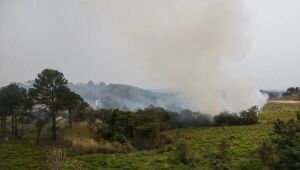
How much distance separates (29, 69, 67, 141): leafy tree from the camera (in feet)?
171

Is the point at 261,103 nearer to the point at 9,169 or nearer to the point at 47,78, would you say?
the point at 47,78

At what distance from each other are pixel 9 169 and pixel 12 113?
25397mm

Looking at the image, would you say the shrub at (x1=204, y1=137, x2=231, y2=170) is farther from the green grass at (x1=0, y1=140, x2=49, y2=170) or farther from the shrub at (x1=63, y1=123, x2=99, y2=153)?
the green grass at (x1=0, y1=140, x2=49, y2=170)

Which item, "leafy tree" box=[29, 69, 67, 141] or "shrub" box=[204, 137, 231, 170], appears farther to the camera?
"leafy tree" box=[29, 69, 67, 141]

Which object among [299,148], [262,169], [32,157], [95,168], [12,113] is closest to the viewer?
[299,148]

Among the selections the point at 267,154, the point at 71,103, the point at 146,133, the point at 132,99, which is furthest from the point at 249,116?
the point at 132,99

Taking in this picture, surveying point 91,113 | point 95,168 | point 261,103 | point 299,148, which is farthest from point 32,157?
point 261,103

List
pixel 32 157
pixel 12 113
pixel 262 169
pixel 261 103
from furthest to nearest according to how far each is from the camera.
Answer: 1. pixel 261 103
2. pixel 12 113
3. pixel 32 157
4. pixel 262 169

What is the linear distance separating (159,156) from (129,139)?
967cm

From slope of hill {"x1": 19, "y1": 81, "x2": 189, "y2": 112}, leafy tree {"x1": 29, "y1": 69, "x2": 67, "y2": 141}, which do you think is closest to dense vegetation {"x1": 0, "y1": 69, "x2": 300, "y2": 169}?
leafy tree {"x1": 29, "y1": 69, "x2": 67, "y2": 141}

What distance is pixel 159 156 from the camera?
36.7m

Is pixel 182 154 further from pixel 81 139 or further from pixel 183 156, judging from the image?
pixel 81 139

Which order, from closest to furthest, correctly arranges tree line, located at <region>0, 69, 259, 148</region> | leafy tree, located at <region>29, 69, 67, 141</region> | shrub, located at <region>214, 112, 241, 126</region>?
1. tree line, located at <region>0, 69, 259, 148</region>
2. leafy tree, located at <region>29, 69, 67, 141</region>
3. shrub, located at <region>214, 112, 241, 126</region>

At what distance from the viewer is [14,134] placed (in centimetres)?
6097
